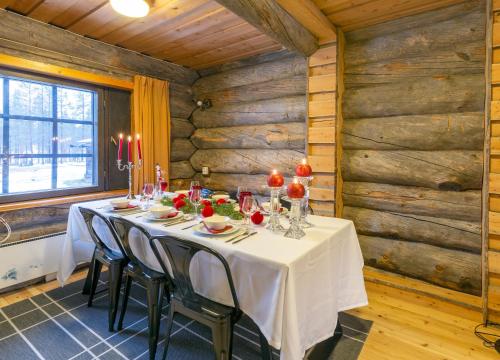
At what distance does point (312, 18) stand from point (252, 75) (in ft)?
4.49

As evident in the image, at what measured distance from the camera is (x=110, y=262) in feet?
7.30

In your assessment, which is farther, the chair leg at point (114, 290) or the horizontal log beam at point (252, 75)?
the horizontal log beam at point (252, 75)

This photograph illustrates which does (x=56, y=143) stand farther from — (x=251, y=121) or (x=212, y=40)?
(x=251, y=121)

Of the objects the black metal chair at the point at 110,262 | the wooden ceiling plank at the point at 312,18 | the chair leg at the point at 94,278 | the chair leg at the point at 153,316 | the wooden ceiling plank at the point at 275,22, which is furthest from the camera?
the chair leg at the point at 94,278

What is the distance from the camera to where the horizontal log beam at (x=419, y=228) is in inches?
102

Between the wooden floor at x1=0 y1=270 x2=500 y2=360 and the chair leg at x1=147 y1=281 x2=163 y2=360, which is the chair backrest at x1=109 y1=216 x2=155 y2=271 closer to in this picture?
the chair leg at x1=147 y1=281 x2=163 y2=360

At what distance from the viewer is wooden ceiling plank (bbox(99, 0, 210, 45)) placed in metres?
2.57

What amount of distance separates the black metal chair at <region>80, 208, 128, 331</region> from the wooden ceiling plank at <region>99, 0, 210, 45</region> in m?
1.85

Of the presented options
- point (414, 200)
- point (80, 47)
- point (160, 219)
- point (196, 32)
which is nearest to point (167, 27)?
point (196, 32)

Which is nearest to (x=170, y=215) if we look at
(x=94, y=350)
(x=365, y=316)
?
(x=94, y=350)

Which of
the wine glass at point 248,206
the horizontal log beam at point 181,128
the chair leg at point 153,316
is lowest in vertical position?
the chair leg at point 153,316

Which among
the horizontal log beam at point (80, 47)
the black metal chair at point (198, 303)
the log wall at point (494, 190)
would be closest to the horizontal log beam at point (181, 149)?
the horizontal log beam at point (80, 47)

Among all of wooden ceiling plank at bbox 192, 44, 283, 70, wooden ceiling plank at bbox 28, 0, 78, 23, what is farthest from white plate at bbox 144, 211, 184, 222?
wooden ceiling plank at bbox 192, 44, 283, 70

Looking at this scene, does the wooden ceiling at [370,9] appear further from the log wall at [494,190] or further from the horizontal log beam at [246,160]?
the horizontal log beam at [246,160]
